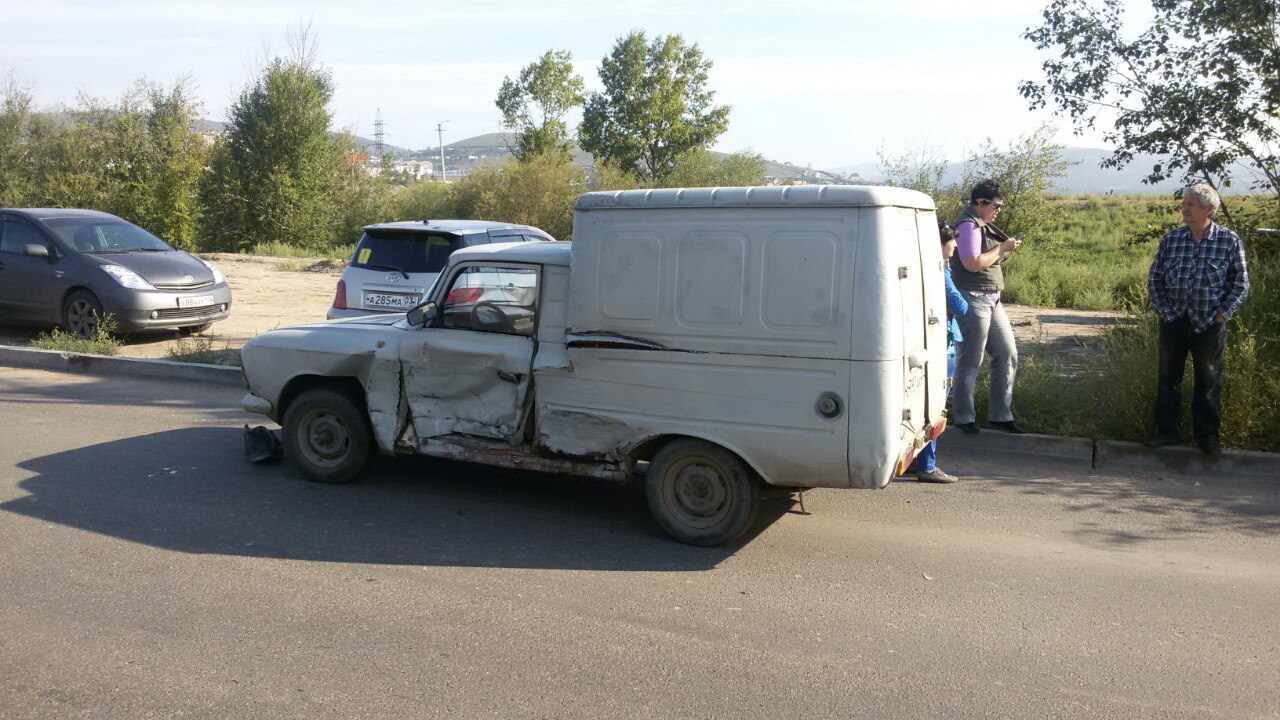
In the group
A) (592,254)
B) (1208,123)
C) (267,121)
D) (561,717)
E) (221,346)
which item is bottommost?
(561,717)

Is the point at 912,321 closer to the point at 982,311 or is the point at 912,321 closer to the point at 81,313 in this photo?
the point at 982,311

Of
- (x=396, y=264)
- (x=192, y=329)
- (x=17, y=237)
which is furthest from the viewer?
(x=192, y=329)

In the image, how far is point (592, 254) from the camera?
19.3ft

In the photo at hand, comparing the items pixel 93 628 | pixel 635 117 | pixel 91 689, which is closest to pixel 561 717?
pixel 91 689

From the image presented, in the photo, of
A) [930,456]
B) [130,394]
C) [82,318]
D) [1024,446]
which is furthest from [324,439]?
[82,318]

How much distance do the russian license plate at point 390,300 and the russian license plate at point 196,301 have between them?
3.94 m

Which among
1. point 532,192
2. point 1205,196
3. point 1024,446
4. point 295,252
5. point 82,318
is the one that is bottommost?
point 1024,446

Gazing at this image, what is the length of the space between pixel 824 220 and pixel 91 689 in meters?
3.88

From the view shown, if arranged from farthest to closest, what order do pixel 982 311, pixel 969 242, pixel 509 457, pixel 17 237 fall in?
1. pixel 17 237
2. pixel 982 311
3. pixel 969 242
4. pixel 509 457

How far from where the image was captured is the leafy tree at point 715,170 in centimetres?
4181

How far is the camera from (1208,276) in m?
7.28

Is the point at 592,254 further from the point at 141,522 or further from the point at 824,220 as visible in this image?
the point at 141,522

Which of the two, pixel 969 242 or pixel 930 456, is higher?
pixel 969 242

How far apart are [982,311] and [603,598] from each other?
4.14m
